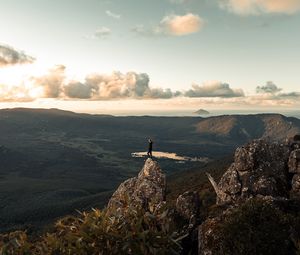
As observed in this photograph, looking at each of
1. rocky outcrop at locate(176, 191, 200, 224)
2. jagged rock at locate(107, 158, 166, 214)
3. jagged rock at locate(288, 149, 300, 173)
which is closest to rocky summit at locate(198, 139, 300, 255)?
jagged rock at locate(288, 149, 300, 173)

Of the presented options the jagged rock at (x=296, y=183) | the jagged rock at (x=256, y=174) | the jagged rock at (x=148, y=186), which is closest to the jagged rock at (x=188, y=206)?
the jagged rock at (x=256, y=174)

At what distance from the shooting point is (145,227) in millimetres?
17969

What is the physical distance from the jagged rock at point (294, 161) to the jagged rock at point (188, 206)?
1137cm

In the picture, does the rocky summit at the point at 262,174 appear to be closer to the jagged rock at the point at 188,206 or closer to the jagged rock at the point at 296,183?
the jagged rock at the point at 296,183

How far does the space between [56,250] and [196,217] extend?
13972 mm

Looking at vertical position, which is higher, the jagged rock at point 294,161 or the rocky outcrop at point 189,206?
the jagged rock at point 294,161

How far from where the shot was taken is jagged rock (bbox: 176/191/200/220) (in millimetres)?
29438

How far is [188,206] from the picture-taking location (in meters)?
29.9

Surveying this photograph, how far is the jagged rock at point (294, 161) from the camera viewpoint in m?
36.4

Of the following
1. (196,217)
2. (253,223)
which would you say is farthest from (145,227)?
(196,217)

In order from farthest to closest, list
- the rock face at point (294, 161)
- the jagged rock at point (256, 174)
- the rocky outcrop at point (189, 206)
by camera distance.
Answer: the rock face at point (294, 161) < the jagged rock at point (256, 174) < the rocky outcrop at point (189, 206)

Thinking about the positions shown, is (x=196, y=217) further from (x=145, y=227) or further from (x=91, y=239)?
(x=91, y=239)

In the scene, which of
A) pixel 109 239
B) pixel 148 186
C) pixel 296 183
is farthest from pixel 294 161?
pixel 109 239

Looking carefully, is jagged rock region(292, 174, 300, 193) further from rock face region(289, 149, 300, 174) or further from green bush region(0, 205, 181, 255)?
green bush region(0, 205, 181, 255)
